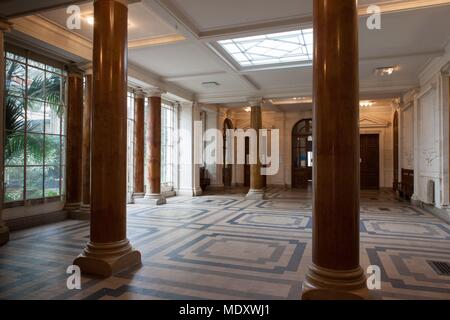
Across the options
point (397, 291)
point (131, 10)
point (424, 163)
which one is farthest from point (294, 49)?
point (397, 291)

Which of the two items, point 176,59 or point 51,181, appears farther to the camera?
point 176,59

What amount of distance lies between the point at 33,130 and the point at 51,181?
4.38 feet

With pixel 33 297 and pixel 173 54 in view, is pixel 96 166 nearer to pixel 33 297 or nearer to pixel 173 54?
pixel 33 297

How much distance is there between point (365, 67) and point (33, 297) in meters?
9.55

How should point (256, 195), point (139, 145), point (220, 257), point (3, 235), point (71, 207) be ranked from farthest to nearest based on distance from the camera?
point (256, 195), point (139, 145), point (71, 207), point (3, 235), point (220, 257)

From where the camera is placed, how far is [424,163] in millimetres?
9609

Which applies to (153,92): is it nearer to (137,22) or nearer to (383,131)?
(137,22)

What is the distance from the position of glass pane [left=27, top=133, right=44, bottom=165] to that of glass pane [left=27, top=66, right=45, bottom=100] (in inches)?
36.2

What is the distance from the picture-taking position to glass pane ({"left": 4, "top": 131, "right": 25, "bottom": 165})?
660 cm

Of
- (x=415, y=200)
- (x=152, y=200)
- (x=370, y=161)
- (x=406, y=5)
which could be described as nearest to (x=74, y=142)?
(x=152, y=200)

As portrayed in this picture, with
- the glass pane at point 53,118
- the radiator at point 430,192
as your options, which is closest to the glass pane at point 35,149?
the glass pane at point 53,118

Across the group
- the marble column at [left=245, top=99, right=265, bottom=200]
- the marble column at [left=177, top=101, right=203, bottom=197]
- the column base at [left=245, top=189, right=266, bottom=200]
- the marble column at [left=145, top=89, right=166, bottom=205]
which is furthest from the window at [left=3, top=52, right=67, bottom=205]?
the marble column at [left=245, top=99, right=265, bottom=200]

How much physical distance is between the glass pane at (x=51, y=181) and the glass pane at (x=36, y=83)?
1756mm

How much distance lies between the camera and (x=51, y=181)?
7695 mm
